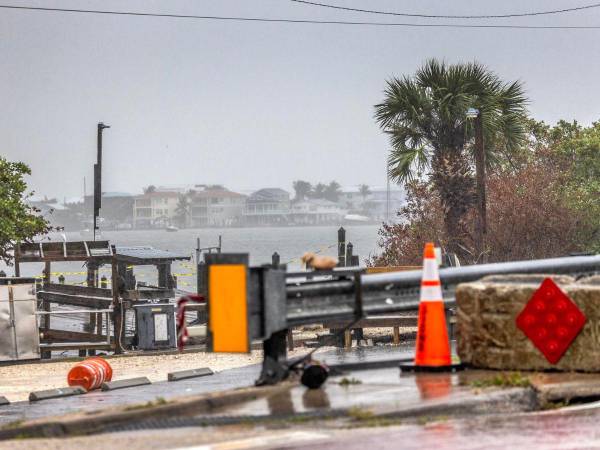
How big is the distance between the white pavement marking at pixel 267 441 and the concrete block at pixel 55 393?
918 centimetres

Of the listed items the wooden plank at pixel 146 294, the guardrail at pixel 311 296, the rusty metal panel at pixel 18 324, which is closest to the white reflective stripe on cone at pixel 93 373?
the guardrail at pixel 311 296

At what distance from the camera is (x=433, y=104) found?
4475cm

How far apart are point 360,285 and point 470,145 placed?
38811mm

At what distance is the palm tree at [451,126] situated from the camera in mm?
44281

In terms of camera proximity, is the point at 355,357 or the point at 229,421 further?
the point at 355,357

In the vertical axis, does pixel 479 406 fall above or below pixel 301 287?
below

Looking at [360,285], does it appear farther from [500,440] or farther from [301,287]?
[500,440]

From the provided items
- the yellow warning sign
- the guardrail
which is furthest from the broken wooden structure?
the yellow warning sign

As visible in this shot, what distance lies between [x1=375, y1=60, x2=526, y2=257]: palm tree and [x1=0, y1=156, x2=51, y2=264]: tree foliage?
11443mm

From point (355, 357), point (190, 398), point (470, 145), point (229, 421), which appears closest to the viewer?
point (229, 421)

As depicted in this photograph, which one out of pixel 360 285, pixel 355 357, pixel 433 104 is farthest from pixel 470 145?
pixel 360 285

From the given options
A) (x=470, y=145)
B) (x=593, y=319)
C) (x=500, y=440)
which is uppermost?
(x=470, y=145)

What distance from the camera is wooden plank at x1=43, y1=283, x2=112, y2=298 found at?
36.6 metres

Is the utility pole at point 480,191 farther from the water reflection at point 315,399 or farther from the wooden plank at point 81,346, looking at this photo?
the water reflection at point 315,399
